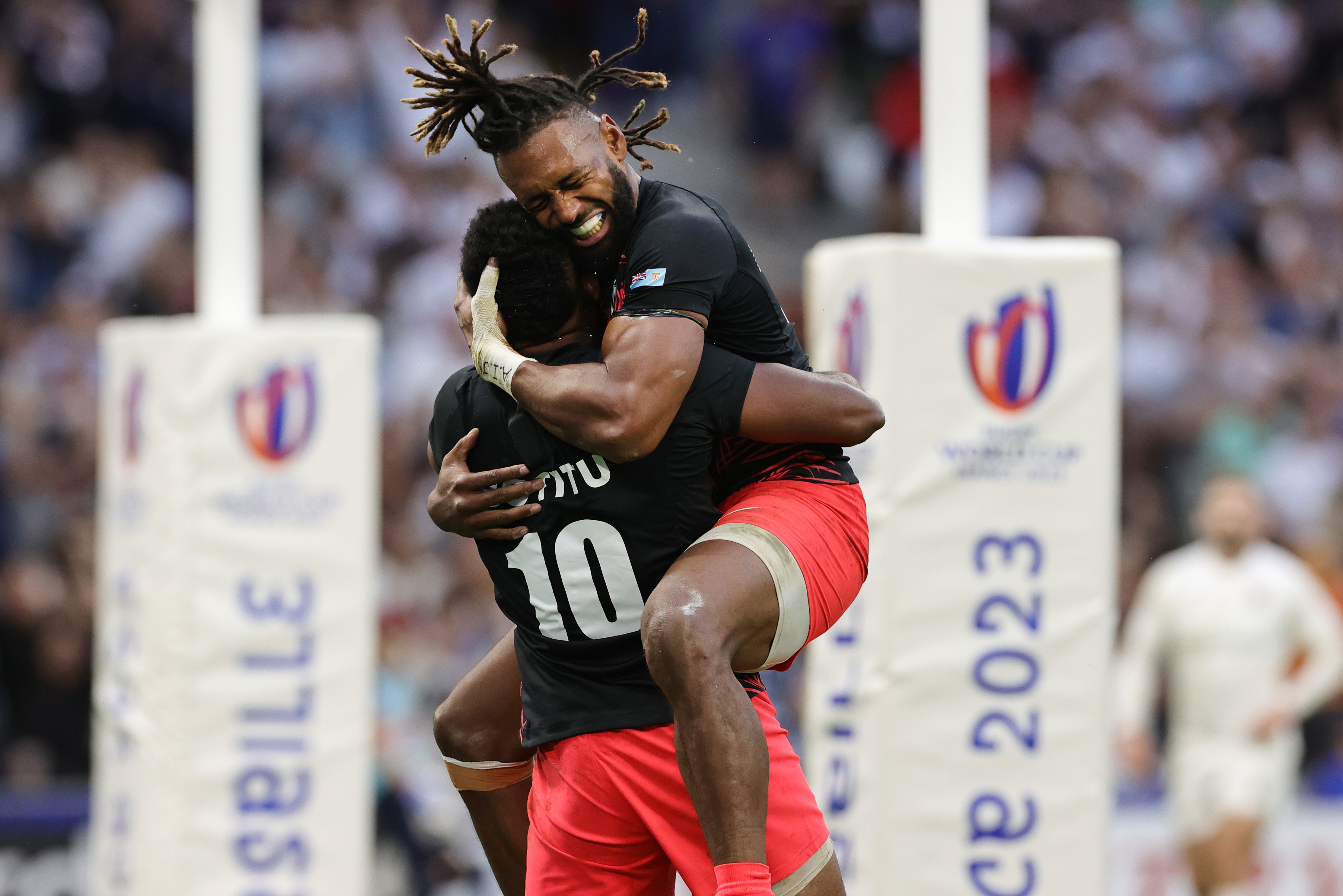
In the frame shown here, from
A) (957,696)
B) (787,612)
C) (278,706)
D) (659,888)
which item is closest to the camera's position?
(787,612)

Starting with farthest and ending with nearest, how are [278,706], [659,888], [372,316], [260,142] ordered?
[260,142] < [372,316] < [278,706] < [659,888]

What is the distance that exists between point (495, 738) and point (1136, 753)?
5357 mm

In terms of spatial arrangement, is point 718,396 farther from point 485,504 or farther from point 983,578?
point 983,578

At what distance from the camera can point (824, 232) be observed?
11.0 metres

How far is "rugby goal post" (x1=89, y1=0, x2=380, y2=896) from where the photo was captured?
20.3 feet

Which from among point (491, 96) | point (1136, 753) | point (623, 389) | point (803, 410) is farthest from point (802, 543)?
point (1136, 753)

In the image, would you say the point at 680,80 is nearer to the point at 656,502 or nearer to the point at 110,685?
the point at 110,685

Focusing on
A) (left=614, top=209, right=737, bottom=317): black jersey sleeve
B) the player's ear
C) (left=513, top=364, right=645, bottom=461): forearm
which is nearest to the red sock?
(left=513, top=364, right=645, bottom=461): forearm

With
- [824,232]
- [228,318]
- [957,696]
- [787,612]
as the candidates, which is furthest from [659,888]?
[824,232]

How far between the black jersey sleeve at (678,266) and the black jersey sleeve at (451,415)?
1.41 ft

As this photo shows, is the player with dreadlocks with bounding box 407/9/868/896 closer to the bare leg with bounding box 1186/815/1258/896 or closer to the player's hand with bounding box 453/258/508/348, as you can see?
the player's hand with bounding box 453/258/508/348

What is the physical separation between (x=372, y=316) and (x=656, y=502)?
7.01m

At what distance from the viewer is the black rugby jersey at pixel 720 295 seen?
324cm

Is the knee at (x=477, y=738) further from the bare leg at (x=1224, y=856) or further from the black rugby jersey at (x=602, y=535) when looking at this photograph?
the bare leg at (x=1224, y=856)
